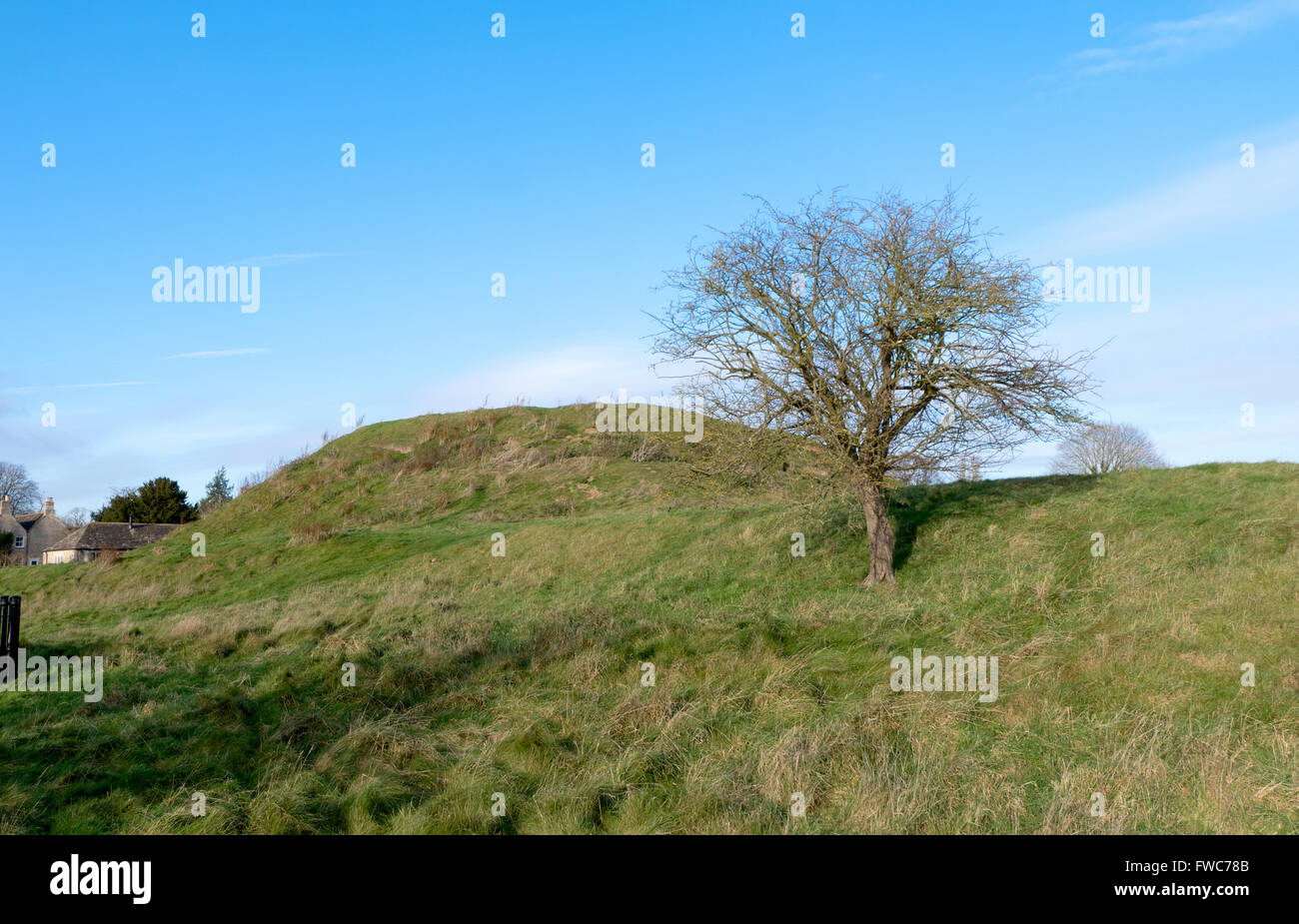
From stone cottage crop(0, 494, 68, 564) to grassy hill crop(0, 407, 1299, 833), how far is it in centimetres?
5957

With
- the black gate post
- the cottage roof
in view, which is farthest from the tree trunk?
the cottage roof

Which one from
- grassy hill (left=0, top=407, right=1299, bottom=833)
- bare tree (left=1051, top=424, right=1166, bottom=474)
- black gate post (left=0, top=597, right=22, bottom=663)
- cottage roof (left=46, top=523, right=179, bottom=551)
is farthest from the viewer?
Result: cottage roof (left=46, top=523, right=179, bottom=551)

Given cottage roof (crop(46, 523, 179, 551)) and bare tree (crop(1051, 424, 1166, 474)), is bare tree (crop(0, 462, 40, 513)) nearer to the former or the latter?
cottage roof (crop(46, 523, 179, 551))

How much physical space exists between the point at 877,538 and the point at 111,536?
2594 inches

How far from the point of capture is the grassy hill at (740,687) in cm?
899

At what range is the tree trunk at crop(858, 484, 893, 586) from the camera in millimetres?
19656

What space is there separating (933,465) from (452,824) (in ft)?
45.6

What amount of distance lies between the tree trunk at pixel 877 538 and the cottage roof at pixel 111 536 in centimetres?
5994

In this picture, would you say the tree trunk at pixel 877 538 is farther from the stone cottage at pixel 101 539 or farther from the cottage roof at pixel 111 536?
the cottage roof at pixel 111 536

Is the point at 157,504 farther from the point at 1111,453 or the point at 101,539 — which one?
the point at 1111,453

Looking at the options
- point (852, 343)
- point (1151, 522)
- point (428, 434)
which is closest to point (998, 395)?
point (852, 343)

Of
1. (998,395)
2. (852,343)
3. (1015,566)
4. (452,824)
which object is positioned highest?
(852,343)
